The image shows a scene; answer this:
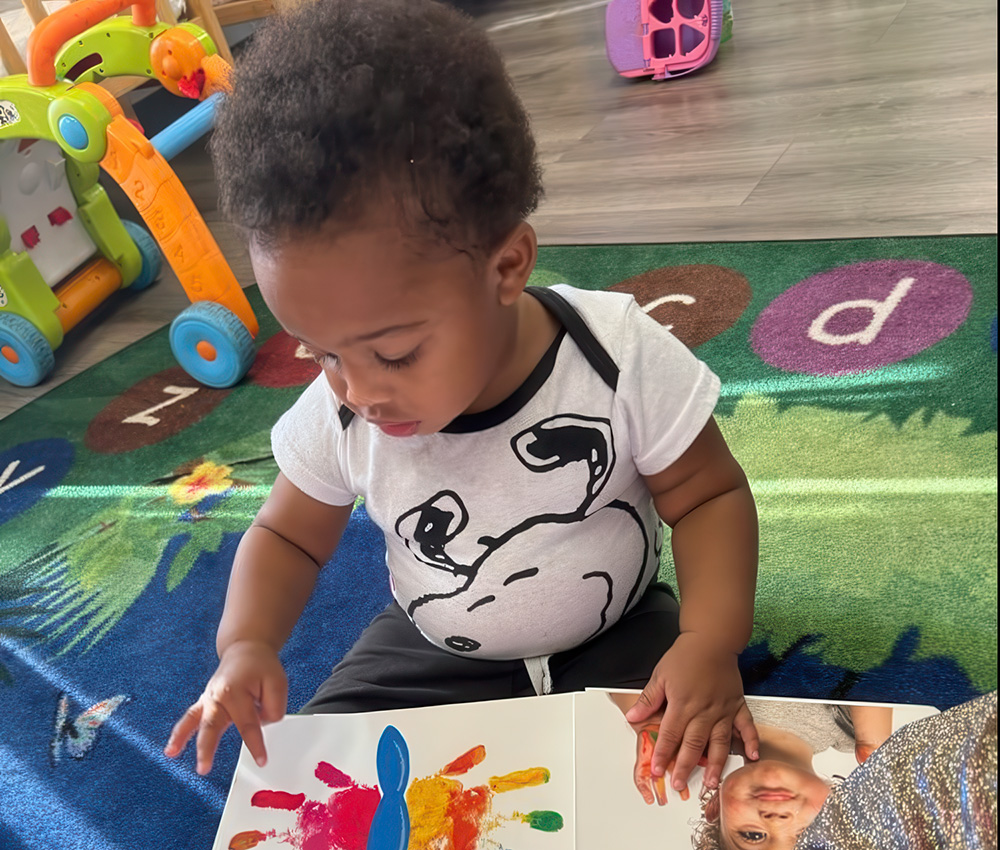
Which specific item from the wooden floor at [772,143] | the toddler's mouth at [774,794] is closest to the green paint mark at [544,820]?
the toddler's mouth at [774,794]

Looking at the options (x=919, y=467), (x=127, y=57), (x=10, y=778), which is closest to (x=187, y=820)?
(x=10, y=778)

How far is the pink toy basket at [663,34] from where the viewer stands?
2039 mm

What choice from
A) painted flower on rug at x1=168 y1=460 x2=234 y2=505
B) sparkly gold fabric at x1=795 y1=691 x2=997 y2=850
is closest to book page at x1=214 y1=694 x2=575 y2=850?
sparkly gold fabric at x1=795 y1=691 x2=997 y2=850

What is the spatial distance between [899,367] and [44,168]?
1244mm

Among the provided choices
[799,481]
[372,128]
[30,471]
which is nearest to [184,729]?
[372,128]

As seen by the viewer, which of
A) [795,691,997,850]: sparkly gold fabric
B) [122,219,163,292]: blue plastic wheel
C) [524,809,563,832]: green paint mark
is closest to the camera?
[795,691,997,850]: sparkly gold fabric

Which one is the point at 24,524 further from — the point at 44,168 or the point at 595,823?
the point at 595,823

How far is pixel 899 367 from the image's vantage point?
1.03 m

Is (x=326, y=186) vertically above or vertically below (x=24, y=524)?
above

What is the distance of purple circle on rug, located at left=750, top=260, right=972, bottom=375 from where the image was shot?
106 centimetres

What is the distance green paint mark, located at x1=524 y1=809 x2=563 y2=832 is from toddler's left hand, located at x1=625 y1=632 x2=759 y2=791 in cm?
6

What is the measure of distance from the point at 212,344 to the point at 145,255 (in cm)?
48

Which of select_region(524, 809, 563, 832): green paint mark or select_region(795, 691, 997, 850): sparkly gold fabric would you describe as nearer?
select_region(795, 691, 997, 850): sparkly gold fabric

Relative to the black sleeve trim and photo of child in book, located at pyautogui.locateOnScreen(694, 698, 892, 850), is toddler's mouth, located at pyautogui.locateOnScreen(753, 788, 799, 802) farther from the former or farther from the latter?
the black sleeve trim
